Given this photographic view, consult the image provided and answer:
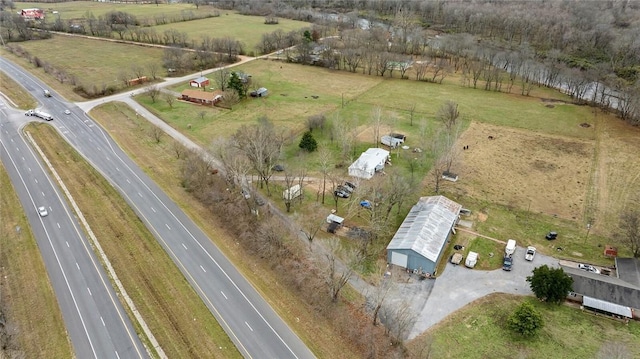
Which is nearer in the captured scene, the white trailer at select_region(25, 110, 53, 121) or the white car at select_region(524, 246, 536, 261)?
the white car at select_region(524, 246, 536, 261)

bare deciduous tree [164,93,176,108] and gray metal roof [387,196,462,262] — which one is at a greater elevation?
bare deciduous tree [164,93,176,108]

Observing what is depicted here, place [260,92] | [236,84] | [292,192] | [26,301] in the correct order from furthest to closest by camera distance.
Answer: [260,92] < [236,84] < [292,192] < [26,301]

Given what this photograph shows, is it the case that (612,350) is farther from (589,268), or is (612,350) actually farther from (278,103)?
(278,103)

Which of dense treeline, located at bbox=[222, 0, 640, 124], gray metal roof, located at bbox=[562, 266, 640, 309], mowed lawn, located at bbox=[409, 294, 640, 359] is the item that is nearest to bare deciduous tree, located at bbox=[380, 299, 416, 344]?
mowed lawn, located at bbox=[409, 294, 640, 359]

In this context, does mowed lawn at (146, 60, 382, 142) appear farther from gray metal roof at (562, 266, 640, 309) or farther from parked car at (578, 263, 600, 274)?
gray metal roof at (562, 266, 640, 309)

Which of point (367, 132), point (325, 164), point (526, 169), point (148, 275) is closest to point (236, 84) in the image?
point (367, 132)

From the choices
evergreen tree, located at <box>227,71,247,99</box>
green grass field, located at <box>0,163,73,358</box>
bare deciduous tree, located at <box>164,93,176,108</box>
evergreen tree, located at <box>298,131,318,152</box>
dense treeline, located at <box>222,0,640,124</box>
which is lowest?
green grass field, located at <box>0,163,73,358</box>

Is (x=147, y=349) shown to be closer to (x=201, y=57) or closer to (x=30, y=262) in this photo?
(x=30, y=262)
